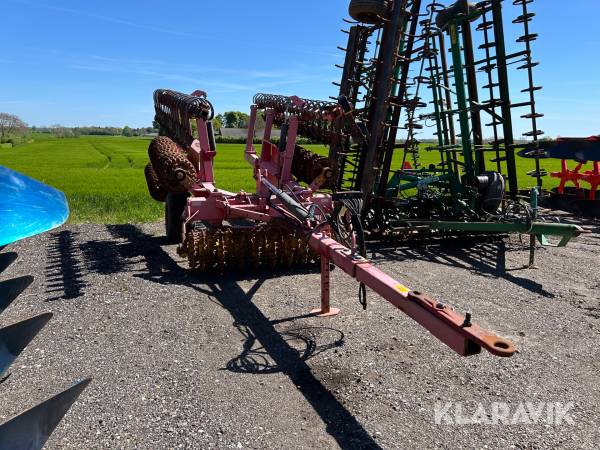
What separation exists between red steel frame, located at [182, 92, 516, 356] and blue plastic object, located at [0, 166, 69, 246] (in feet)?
6.18

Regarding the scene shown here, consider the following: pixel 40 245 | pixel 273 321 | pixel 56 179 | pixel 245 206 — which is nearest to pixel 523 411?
pixel 273 321

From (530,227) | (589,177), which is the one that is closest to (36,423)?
(530,227)

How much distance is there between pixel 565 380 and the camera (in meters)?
3.60

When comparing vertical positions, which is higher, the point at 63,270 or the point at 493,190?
the point at 493,190

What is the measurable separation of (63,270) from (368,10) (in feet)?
19.9

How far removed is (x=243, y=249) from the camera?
627 centimetres

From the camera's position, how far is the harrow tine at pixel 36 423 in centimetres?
161

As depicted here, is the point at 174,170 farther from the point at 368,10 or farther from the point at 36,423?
the point at 36,423

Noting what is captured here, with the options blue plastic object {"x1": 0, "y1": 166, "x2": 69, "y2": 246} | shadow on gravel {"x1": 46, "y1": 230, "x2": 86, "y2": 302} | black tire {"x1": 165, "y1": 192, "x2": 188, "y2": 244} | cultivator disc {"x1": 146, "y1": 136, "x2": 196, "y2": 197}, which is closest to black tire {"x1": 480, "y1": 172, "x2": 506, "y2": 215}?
cultivator disc {"x1": 146, "y1": 136, "x2": 196, "y2": 197}

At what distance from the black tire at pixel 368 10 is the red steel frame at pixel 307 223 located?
229 centimetres

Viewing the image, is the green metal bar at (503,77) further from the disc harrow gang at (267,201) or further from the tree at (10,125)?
the tree at (10,125)

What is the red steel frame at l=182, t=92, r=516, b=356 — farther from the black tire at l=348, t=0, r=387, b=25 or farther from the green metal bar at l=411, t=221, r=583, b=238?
the black tire at l=348, t=0, r=387, b=25

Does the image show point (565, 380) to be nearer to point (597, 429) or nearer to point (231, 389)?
point (597, 429)

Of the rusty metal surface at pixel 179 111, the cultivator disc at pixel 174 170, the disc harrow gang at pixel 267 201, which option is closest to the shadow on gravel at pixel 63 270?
the disc harrow gang at pixel 267 201
